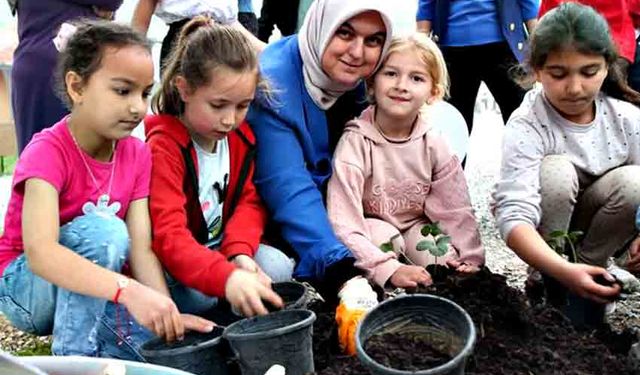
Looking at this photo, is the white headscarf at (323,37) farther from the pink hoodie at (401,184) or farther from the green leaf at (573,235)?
the green leaf at (573,235)

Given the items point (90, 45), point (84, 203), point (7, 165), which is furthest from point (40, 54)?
point (7, 165)

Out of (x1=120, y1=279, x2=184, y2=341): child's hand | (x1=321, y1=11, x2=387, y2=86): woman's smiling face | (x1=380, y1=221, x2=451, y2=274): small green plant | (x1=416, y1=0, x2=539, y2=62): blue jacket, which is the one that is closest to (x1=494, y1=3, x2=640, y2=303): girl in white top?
(x1=380, y1=221, x2=451, y2=274): small green plant

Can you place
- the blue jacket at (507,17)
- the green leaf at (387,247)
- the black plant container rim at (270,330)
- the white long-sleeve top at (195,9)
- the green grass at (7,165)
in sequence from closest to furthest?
1. the black plant container rim at (270,330)
2. the green leaf at (387,247)
3. the white long-sleeve top at (195,9)
4. the blue jacket at (507,17)
5. the green grass at (7,165)

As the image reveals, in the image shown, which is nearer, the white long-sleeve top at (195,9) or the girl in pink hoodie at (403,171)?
the girl in pink hoodie at (403,171)

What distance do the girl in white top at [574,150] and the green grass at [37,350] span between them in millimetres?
1525

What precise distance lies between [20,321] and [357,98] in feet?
4.25

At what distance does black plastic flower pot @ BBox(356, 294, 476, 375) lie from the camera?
1.62m

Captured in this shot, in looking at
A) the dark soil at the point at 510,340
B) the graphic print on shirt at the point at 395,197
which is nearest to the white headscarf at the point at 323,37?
the graphic print on shirt at the point at 395,197

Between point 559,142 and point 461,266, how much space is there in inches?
21.7

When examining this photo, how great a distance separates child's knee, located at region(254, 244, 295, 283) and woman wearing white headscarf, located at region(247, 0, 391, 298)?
0.12 ft

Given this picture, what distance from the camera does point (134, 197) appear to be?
2225mm

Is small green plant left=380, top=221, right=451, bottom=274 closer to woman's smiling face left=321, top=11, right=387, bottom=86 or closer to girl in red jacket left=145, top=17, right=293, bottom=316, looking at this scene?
girl in red jacket left=145, top=17, right=293, bottom=316

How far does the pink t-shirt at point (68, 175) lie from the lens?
2051mm

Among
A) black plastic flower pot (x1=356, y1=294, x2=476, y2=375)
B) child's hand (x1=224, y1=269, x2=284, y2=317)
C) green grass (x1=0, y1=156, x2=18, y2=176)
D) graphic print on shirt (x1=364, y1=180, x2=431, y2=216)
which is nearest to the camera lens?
black plastic flower pot (x1=356, y1=294, x2=476, y2=375)
